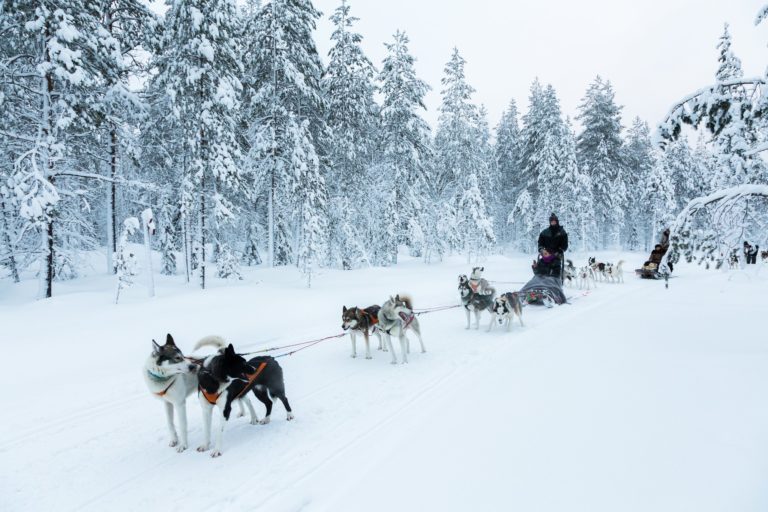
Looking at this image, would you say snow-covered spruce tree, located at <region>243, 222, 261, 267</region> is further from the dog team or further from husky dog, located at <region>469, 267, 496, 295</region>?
the dog team

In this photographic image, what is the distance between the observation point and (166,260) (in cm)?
2080

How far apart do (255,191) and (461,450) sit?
18.6 metres

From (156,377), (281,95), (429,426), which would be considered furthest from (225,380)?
(281,95)

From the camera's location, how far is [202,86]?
15.1 meters

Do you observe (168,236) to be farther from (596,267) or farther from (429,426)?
(596,267)

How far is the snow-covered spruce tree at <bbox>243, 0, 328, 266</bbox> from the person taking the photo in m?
A: 18.6

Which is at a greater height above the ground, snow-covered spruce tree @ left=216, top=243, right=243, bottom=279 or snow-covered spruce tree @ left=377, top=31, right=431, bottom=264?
snow-covered spruce tree @ left=377, top=31, right=431, bottom=264

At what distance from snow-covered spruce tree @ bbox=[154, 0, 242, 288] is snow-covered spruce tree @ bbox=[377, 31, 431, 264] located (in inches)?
396

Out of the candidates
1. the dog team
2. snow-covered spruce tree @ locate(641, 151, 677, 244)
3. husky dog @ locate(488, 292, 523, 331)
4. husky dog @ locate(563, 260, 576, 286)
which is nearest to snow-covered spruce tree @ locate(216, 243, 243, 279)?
husky dog @ locate(488, 292, 523, 331)

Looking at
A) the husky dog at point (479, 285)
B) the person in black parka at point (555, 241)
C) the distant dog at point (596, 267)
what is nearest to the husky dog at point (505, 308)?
the husky dog at point (479, 285)

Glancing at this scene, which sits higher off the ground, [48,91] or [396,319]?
[48,91]

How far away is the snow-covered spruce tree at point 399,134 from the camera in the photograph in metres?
23.7

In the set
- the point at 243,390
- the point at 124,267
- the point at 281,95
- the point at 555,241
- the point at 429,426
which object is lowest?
the point at 429,426

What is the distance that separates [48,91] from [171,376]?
12.7 m
